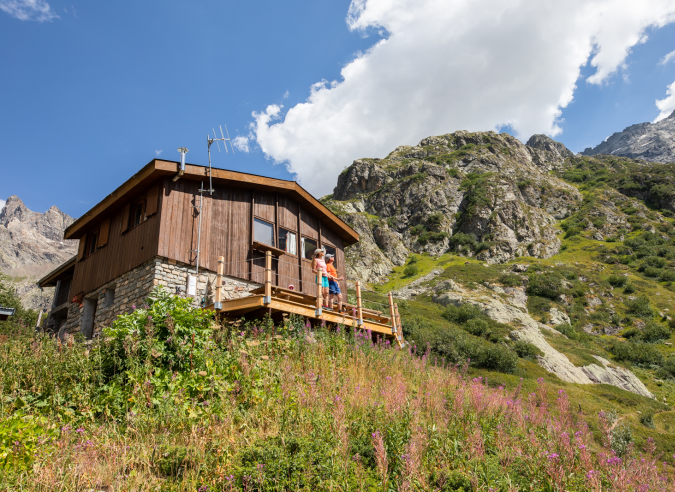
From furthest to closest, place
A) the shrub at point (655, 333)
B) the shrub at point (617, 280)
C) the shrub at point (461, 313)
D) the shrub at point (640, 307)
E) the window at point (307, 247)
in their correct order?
the shrub at point (617, 280) → the shrub at point (640, 307) → the shrub at point (655, 333) → the shrub at point (461, 313) → the window at point (307, 247)

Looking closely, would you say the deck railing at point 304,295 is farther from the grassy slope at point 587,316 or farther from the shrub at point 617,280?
the shrub at point 617,280

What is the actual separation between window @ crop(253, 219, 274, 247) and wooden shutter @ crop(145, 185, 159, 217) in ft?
10.7

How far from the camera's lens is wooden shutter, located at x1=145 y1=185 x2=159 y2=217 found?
13199 millimetres

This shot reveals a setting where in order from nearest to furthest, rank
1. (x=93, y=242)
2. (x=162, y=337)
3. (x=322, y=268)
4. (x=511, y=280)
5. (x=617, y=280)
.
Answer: (x=162, y=337) → (x=322, y=268) → (x=93, y=242) → (x=511, y=280) → (x=617, y=280)

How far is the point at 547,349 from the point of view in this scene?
2558 cm

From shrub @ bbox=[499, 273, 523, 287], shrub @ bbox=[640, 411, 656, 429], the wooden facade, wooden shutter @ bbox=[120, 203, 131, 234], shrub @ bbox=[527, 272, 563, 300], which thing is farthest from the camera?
shrub @ bbox=[499, 273, 523, 287]

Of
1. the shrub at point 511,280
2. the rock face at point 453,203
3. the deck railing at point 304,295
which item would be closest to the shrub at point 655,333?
the shrub at point 511,280

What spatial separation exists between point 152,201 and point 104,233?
403 cm

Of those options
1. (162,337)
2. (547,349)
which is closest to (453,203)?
(547,349)

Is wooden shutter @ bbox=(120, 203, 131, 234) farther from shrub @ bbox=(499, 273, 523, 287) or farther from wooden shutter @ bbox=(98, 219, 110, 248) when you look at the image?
shrub @ bbox=(499, 273, 523, 287)

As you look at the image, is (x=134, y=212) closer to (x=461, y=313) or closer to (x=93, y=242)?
(x=93, y=242)

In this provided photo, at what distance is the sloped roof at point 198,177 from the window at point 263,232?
134cm

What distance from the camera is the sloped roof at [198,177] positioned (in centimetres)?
1319

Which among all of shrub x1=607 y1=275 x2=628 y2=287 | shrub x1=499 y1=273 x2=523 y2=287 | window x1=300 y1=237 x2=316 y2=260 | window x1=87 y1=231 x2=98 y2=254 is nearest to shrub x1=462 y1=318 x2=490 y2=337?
window x1=300 y1=237 x2=316 y2=260
